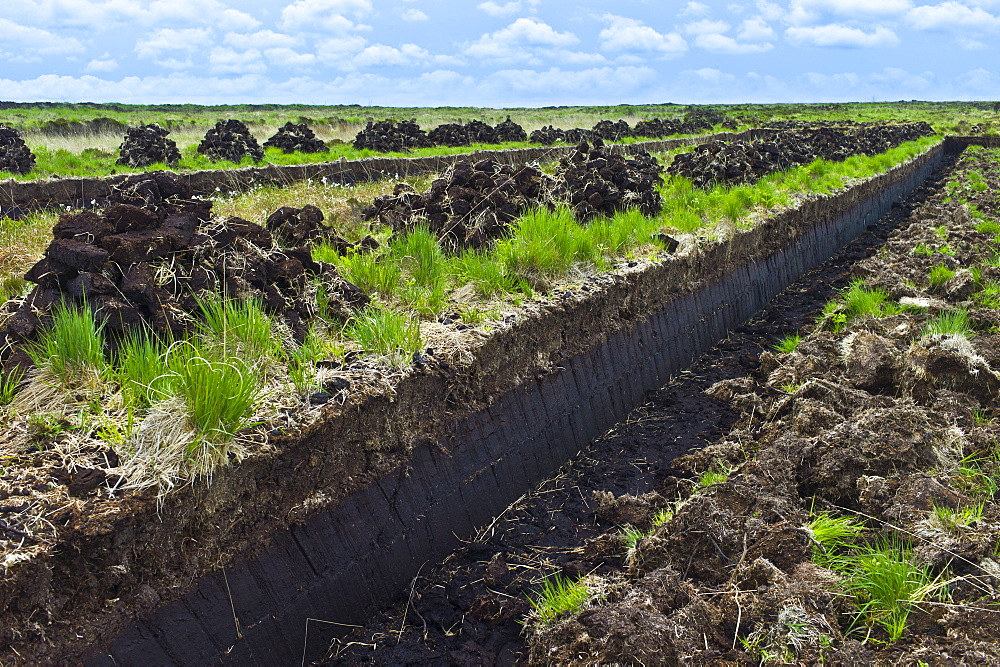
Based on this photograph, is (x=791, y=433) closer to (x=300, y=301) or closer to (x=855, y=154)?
(x=300, y=301)

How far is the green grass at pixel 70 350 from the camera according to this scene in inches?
128

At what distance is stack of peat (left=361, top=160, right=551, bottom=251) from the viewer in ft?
20.8

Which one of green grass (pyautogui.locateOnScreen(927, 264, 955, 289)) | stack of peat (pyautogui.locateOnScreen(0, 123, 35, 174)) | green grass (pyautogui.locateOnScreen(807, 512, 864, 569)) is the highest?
stack of peat (pyautogui.locateOnScreen(0, 123, 35, 174))

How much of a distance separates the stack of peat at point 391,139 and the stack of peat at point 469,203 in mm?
10744

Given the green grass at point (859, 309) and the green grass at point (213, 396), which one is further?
→ the green grass at point (859, 309)

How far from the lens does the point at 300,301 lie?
439 cm

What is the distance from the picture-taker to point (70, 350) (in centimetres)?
328

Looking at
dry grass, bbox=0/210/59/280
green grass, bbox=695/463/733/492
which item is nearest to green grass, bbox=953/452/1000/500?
green grass, bbox=695/463/733/492

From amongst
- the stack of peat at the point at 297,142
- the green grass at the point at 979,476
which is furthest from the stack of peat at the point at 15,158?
the green grass at the point at 979,476

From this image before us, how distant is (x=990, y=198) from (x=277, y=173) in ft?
45.8

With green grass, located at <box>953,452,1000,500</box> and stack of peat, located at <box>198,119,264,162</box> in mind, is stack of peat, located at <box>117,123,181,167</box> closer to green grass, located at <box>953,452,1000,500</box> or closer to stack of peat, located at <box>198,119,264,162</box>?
stack of peat, located at <box>198,119,264,162</box>

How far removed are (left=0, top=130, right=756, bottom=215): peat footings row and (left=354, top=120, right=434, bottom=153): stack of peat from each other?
93.1 inches

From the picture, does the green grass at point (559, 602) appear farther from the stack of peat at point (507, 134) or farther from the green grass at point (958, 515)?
the stack of peat at point (507, 134)

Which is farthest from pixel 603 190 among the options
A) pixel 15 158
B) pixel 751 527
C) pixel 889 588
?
pixel 15 158
